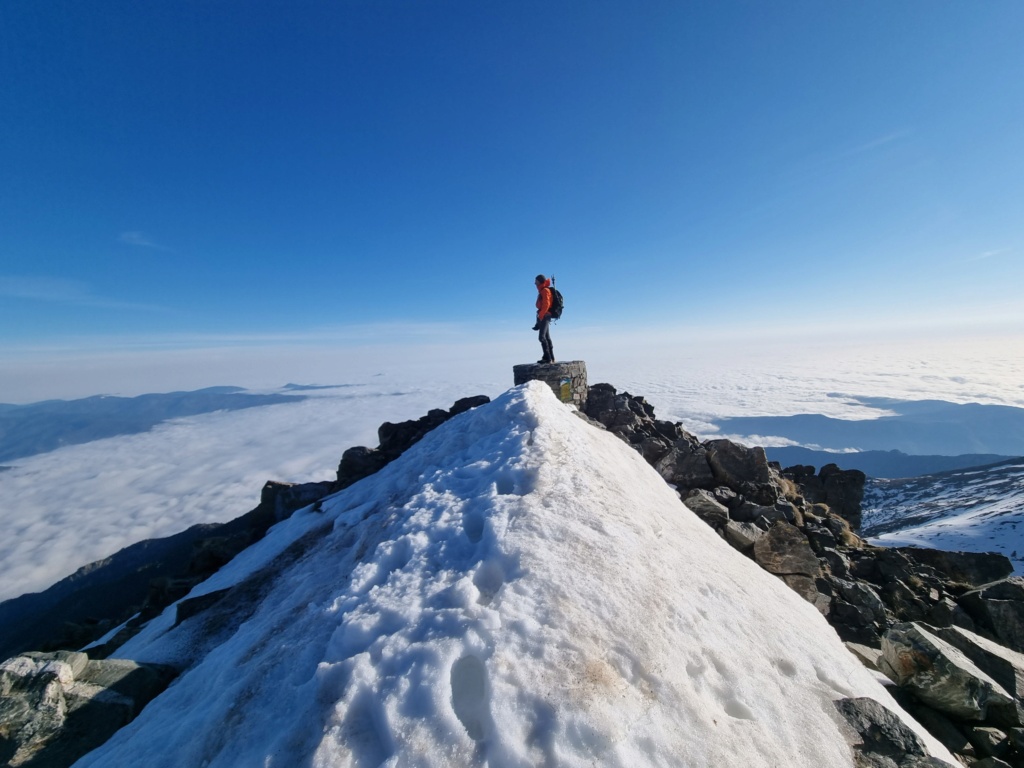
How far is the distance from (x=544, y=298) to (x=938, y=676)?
1542 centimetres

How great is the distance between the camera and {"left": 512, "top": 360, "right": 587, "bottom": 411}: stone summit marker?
691 inches

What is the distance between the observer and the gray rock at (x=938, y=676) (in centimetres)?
570

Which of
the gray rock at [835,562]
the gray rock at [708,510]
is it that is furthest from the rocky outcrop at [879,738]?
the gray rock at [835,562]

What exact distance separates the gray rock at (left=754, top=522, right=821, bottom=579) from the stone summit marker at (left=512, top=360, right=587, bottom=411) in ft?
28.4

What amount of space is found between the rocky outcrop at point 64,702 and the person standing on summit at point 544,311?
15.5 metres

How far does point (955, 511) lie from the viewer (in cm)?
7200

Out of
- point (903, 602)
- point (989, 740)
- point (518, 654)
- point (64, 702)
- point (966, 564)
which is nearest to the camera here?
point (518, 654)

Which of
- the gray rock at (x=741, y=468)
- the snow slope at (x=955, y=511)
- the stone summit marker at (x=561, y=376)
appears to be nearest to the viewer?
the gray rock at (x=741, y=468)

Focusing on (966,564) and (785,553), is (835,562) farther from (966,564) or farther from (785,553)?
(966,564)

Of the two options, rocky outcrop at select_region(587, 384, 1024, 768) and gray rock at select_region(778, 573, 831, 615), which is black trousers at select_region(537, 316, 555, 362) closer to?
rocky outcrop at select_region(587, 384, 1024, 768)

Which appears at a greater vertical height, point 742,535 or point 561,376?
point 561,376

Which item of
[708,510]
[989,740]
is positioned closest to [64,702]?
[708,510]

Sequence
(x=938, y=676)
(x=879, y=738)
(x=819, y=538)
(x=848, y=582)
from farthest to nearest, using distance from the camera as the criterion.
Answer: (x=819, y=538), (x=848, y=582), (x=938, y=676), (x=879, y=738)

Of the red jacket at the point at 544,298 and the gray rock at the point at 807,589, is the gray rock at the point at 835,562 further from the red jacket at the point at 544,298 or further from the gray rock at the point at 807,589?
the red jacket at the point at 544,298
